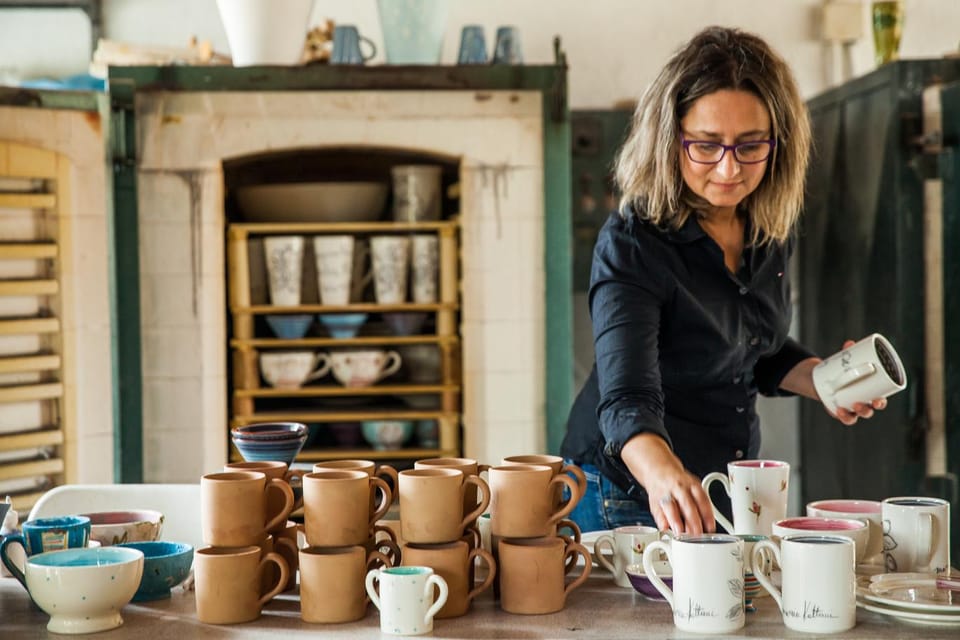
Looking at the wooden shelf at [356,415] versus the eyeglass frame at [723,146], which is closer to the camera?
the eyeglass frame at [723,146]

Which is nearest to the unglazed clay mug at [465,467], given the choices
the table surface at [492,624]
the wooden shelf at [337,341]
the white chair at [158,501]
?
the table surface at [492,624]

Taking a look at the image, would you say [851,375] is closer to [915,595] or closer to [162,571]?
[915,595]

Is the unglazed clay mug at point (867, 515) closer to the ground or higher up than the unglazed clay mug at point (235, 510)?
closer to the ground

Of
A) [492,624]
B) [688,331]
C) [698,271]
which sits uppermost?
[698,271]

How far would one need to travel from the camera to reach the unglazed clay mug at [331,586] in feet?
4.96

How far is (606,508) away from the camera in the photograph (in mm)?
2176

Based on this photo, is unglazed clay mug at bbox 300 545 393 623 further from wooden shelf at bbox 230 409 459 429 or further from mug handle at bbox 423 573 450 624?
wooden shelf at bbox 230 409 459 429

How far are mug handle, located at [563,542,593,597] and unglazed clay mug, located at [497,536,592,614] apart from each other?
0.07 feet

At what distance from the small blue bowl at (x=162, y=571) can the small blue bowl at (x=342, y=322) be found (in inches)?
78.9

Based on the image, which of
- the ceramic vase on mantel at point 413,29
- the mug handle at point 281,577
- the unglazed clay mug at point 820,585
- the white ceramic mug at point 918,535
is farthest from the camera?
the ceramic vase on mantel at point 413,29

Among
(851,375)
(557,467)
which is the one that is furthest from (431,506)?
(851,375)

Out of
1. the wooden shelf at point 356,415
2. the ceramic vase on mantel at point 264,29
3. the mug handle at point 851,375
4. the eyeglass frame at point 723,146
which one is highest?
the ceramic vase on mantel at point 264,29

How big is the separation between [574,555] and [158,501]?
101 centimetres

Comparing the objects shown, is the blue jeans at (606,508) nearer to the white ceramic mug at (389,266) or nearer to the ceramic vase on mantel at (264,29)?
the white ceramic mug at (389,266)
